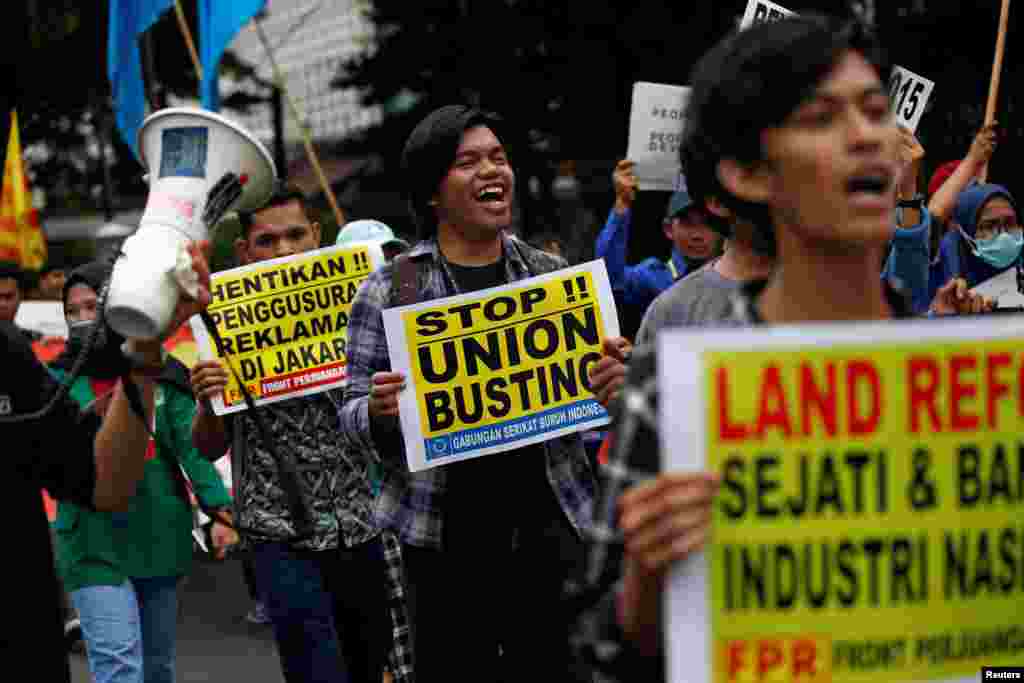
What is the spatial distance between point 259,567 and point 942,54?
15.6m

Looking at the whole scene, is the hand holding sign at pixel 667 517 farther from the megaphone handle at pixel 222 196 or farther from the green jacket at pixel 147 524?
the green jacket at pixel 147 524

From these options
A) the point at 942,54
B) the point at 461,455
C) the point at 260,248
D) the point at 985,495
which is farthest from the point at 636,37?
the point at 985,495

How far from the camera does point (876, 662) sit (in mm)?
2250

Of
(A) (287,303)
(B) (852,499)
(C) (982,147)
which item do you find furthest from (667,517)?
(C) (982,147)

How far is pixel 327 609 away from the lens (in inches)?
213

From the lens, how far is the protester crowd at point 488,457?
2.27 meters

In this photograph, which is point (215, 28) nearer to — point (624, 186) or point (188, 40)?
point (188, 40)

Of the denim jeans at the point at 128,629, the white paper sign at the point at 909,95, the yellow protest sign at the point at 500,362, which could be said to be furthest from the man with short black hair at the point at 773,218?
the white paper sign at the point at 909,95

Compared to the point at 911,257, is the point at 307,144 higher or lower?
higher

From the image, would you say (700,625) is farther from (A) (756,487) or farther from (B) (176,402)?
(B) (176,402)

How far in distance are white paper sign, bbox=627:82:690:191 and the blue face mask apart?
6.99 feet

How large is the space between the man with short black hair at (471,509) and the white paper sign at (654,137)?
390cm

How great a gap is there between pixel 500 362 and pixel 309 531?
3.91 feet

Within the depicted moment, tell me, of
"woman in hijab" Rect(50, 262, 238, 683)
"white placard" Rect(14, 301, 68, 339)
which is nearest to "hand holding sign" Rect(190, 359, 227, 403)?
"woman in hijab" Rect(50, 262, 238, 683)
